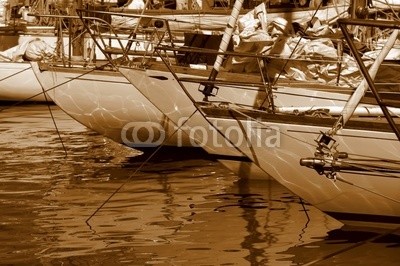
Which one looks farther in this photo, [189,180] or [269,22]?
[269,22]

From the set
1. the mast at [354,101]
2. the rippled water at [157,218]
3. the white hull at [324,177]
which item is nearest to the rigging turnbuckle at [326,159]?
the mast at [354,101]

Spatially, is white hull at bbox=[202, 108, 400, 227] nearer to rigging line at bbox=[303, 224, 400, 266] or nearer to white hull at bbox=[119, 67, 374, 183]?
rigging line at bbox=[303, 224, 400, 266]

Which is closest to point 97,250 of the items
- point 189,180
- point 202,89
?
point 202,89

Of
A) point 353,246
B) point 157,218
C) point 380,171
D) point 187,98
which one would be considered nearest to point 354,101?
point 380,171

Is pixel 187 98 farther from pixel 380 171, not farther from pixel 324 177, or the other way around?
pixel 380 171

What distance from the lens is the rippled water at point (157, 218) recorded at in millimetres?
12734

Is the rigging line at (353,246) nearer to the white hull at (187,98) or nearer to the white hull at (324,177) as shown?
the white hull at (324,177)

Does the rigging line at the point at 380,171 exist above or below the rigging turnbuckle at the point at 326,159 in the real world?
below

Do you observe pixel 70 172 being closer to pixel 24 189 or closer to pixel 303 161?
pixel 24 189

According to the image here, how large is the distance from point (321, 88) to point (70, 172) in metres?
4.57

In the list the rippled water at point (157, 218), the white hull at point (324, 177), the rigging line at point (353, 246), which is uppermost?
the white hull at point (324, 177)

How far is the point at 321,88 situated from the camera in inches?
703

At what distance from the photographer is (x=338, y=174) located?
1277 centimetres

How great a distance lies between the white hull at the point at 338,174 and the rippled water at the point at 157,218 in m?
0.36
